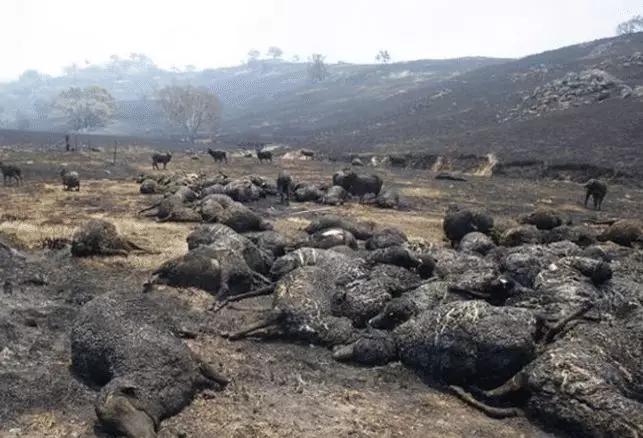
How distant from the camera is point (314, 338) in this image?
494 inches

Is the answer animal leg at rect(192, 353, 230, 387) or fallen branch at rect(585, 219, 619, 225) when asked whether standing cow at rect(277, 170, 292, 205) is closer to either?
fallen branch at rect(585, 219, 619, 225)

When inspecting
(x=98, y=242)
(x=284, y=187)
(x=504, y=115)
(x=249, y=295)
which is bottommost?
(x=249, y=295)

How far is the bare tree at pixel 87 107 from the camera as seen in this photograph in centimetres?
14800

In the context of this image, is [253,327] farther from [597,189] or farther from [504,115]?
[504,115]

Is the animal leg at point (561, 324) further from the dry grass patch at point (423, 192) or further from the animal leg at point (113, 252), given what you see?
the dry grass patch at point (423, 192)

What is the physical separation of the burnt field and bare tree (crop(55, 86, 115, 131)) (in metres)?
140

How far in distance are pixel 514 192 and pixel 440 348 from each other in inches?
1112

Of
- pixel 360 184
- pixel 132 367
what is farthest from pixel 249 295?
pixel 360 184

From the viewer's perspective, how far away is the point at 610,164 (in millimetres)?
42562

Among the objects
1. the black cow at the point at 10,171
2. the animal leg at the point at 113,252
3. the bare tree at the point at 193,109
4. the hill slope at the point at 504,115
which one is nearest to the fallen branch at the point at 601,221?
the hill slope at the point at 504,115

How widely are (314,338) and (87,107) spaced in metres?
156

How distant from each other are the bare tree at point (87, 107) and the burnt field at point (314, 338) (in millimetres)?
139577

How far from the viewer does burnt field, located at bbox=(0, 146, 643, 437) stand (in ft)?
30.6

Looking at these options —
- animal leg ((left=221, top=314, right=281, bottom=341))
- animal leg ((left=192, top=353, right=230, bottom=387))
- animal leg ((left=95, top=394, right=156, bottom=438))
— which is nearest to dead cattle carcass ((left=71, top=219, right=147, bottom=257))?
animal leg ((left=221, top=314, right=281, bottom=341))
